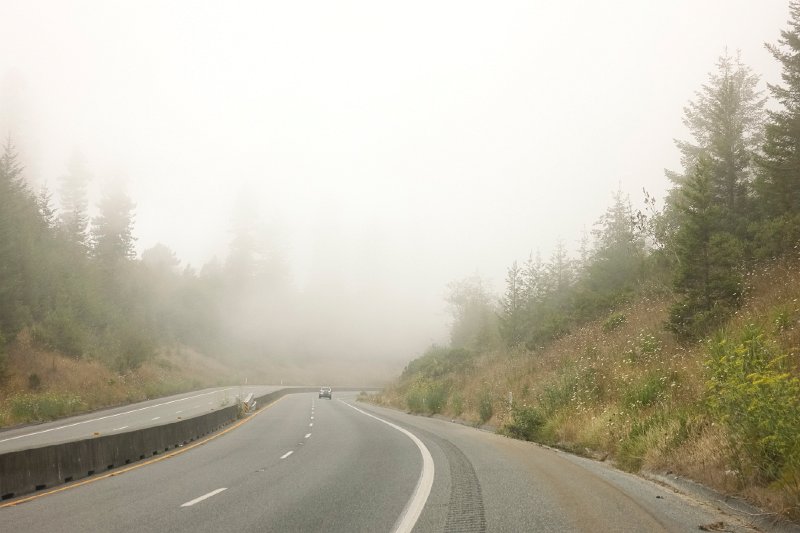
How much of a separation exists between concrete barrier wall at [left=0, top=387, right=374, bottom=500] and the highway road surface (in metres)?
0.57

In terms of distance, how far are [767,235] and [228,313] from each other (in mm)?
104273

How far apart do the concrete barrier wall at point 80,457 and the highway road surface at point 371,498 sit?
57 cm

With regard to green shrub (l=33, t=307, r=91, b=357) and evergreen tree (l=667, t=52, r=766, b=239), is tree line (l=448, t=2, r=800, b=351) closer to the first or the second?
evergreen tree (l=667, t=52, r=766, b=239)

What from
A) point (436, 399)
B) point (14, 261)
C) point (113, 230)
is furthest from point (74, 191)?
point (436, 399)

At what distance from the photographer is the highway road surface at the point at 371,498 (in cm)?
748

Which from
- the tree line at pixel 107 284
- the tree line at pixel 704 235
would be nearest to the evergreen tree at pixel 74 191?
the tree line at pixel 107 284

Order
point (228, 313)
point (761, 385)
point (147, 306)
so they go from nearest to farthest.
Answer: point (761, 385) < point (147, 306) < point (228, 313)

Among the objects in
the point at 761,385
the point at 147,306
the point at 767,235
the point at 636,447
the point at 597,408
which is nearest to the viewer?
the point at 761,385

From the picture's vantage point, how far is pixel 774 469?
25.8 feet

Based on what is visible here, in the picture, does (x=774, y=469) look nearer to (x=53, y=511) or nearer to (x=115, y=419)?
(x=53, y=511)

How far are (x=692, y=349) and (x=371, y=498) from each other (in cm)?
1167

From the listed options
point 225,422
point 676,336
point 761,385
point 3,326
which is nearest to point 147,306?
point 3,326

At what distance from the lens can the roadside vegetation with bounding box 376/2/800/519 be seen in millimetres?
8867

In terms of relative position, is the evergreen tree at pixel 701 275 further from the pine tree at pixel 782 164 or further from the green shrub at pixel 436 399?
the green shrub at pixel 436 399
